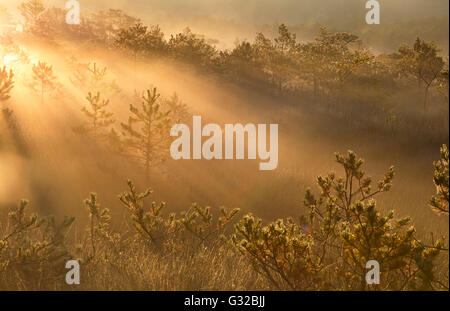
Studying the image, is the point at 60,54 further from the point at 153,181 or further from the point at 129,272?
the point at 129,272

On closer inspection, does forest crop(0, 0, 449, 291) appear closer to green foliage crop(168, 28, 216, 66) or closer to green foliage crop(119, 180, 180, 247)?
green foliage crop(119, 180, 180, 247)

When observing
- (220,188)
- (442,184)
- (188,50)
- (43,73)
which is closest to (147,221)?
(442,184)

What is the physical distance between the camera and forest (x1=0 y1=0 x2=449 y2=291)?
13.3 feet

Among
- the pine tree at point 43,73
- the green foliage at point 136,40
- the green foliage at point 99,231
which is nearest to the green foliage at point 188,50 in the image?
Answer: the green foliage at point 136,40

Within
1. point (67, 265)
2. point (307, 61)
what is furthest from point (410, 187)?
point (307, 61)

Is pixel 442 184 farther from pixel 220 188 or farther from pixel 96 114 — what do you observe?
pixel 96 114

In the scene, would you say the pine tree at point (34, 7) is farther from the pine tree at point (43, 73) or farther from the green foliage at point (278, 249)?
the green foliage at point (278, 249)

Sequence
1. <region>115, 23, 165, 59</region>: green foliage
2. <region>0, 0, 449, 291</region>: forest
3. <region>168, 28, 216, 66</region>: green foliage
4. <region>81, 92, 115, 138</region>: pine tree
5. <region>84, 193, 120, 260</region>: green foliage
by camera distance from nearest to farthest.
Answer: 1. <region>0, 0, 449, 291</region>: forest
2. <region>84, 193, 120, 260</region>: green foliage
3. <region>81, 92, 115, 138</region>: pine tree
4. <region>115, 23, 165, 59</region>: green foliage
5. <region>168, 28, 216, 66</region>: green foliage

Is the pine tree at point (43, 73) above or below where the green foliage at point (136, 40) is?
below

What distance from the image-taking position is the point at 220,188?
11055mm

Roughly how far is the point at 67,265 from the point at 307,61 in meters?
34.6

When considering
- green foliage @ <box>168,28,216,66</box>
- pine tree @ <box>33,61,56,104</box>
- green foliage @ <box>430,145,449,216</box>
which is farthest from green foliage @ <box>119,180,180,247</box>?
green foliage @ <box>168,28,216,66</box>

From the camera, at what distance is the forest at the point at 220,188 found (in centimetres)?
404
